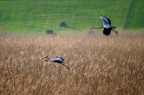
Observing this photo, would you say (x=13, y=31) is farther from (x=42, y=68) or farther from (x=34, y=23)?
(x=42, y=68)

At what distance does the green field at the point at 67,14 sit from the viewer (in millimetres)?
20344

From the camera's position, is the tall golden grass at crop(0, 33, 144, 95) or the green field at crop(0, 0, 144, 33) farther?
the green field at crop(0, 0, 144, 33)

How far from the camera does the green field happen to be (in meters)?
20.3

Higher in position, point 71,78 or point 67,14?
point 67,14

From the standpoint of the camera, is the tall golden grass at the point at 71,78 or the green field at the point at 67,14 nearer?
the tall golden grass at the point at 71,78

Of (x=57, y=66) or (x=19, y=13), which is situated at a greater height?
(x=19, y=13)

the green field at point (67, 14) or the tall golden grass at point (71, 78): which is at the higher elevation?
the green field at point (67, 14)

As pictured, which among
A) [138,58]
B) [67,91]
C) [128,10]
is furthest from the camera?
[128,10]

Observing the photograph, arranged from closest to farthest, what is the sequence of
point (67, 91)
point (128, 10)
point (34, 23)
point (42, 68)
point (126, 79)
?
1. point (67, 91)
2. point (126, 79)
3. point (42, 68)
4. point (34, 23)
5. point (128, 10)

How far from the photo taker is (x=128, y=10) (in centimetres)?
2181

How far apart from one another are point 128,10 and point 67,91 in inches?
673

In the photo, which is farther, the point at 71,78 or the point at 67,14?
the point at 67,14

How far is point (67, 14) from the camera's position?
853 inches

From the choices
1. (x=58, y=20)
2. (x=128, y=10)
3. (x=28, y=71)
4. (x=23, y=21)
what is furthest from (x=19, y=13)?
(x=28, y=71)
